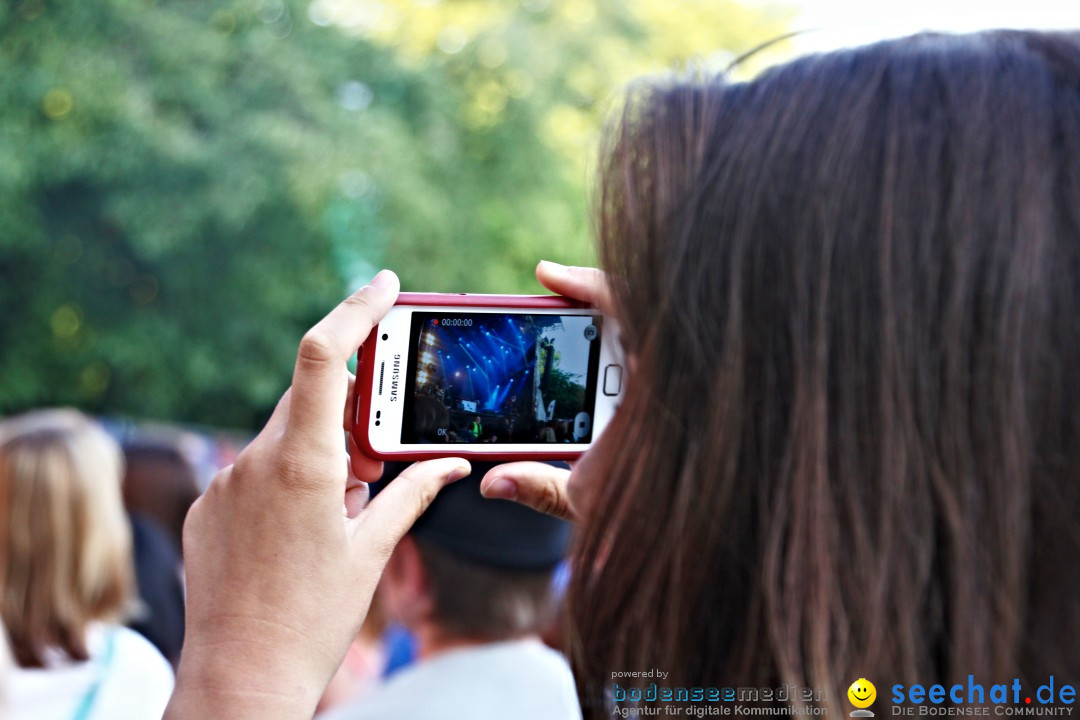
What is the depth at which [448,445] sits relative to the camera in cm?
174

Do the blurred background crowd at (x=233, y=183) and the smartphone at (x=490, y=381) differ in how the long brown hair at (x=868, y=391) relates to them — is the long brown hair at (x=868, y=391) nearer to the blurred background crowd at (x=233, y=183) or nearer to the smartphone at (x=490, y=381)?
the smartphone at (x=490, y=381)

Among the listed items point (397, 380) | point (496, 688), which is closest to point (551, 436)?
point (397, 380)

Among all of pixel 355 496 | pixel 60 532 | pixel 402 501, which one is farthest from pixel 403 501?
pixel 60 532

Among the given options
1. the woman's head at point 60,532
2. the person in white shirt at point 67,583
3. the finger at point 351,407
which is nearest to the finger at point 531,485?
the finger at point 351,407

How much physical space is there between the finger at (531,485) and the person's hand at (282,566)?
0.31 meters

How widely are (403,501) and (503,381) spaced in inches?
15.5

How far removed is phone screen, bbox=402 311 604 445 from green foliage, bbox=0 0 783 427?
10102 millimetres

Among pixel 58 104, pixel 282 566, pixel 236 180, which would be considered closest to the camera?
pixel 282 566

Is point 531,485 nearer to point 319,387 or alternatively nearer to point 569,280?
point 569,280

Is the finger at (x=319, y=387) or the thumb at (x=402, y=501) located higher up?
the finger at (x=319, y=387)

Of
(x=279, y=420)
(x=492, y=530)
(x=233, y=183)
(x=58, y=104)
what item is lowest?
(x=492, y=530)

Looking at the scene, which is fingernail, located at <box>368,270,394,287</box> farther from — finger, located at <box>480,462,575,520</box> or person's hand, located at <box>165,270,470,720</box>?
finger, located at <box>480,462,575,520</box>

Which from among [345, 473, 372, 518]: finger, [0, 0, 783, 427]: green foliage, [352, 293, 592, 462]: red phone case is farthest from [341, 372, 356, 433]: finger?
[0, 0, 783, 427]: green foliage

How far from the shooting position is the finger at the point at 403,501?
1351 mm
